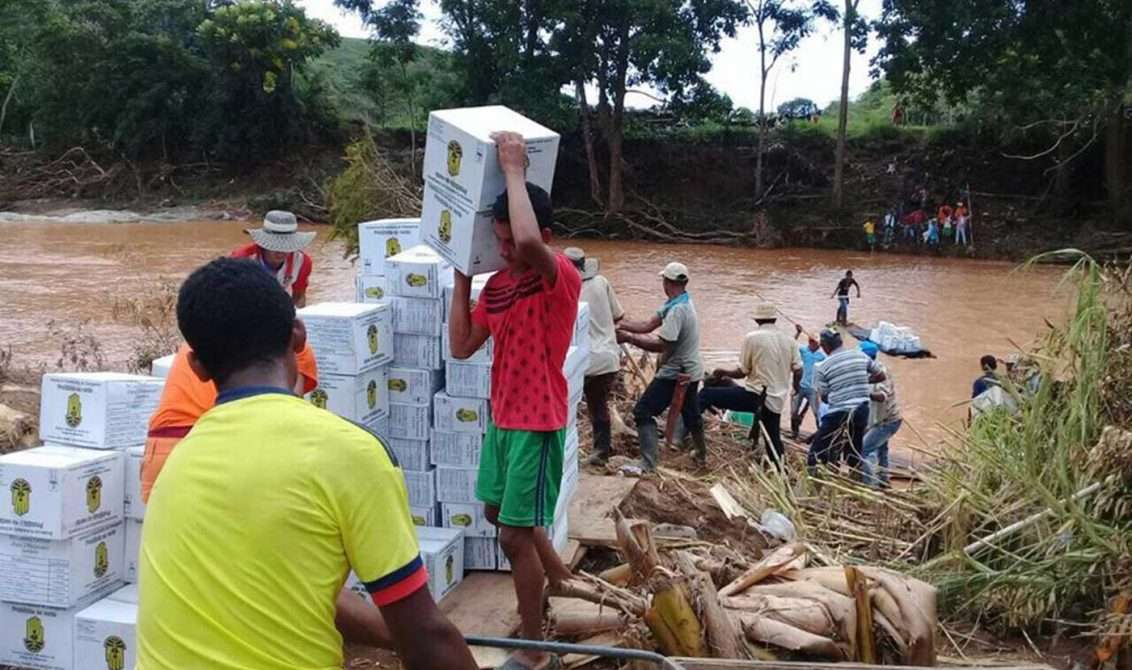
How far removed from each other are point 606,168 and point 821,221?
24.5 feet

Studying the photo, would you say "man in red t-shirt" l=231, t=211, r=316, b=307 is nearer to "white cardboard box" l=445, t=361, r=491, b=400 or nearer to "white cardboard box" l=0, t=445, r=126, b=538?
"white cardboard box" l=445, t=361, r=491, b=400

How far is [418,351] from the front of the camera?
14.4ft

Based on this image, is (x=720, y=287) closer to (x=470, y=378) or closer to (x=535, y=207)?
(x=470, y=378)

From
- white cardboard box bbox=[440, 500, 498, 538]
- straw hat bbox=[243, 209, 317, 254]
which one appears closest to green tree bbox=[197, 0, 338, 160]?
straw hat bbox=[243, 209, 317, 254]

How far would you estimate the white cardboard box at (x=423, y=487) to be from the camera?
172 inches

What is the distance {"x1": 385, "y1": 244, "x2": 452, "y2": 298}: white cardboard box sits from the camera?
4.30m

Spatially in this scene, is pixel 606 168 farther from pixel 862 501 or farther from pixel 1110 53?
pixel 862 501

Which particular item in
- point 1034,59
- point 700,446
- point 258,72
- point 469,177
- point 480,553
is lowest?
point 700,446

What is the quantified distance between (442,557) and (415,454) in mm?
506

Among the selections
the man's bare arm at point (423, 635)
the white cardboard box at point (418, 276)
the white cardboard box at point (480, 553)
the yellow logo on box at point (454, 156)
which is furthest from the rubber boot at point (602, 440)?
the man's bare arm at point (423, 635)

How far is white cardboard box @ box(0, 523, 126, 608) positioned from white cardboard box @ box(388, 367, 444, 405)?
4.03 ft

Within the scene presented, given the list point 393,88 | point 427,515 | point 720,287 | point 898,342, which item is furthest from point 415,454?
point 393,88

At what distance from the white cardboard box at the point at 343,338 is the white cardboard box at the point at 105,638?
1.12 m

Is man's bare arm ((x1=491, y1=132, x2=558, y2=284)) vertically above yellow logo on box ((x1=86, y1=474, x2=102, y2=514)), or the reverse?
man's bare arm ((x1=491, y1=132, x2=558, y2=284))
